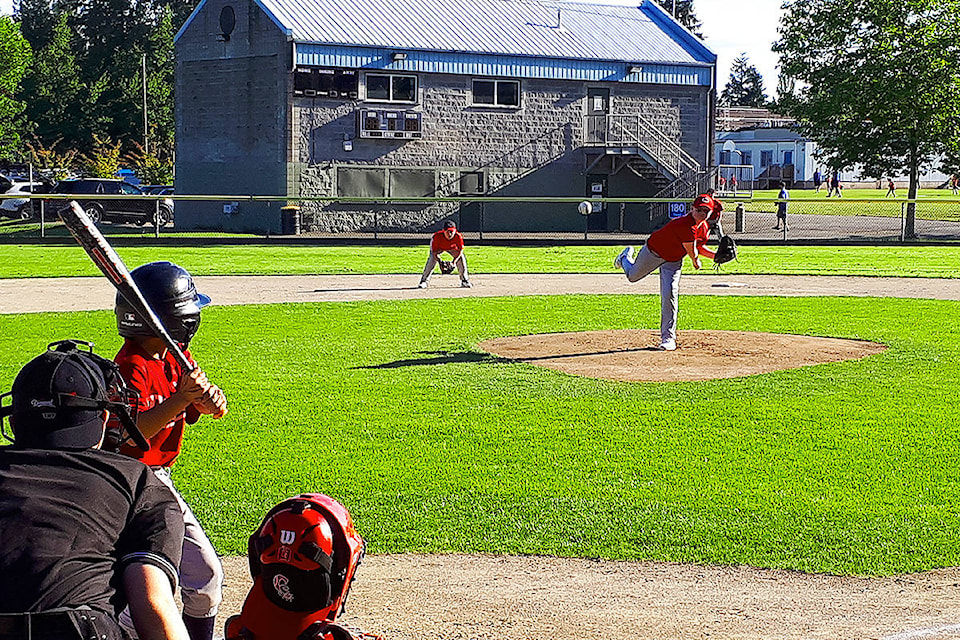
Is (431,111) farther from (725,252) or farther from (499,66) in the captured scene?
(725,252)

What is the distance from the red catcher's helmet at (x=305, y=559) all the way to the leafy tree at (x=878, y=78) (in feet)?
149

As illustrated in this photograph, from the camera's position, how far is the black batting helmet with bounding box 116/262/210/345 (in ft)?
16.2

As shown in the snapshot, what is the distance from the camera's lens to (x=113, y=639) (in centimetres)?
321

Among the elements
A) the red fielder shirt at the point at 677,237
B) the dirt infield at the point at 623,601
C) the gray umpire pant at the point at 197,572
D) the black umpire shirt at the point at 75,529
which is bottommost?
the dirt infield at the point at 623,601

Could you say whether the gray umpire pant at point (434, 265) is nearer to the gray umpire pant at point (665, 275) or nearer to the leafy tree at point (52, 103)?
the gray umpire pant at point (665, 275)

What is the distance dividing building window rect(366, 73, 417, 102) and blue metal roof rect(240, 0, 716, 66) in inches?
44.0

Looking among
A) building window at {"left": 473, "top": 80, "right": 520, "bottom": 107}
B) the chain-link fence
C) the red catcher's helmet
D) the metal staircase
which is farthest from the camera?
the metal staircase

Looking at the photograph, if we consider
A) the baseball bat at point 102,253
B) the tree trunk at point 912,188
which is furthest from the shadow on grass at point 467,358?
the tree trunk at point 912,188

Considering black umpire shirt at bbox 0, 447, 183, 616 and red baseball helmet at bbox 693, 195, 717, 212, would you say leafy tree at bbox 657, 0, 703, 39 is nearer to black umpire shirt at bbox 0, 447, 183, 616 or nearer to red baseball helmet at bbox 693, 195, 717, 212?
red baseball helmet at bbox 693, 195, 717, 212

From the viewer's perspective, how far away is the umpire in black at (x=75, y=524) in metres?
3.10

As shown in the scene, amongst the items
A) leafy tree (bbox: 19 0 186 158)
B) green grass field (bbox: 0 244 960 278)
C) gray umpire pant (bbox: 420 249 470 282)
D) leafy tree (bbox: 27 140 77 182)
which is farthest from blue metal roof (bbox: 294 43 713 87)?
leafy tree (bbox: 19 0 186 158)

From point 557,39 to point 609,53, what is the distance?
2111 mm

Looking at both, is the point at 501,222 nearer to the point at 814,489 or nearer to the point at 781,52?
the point at 781,52

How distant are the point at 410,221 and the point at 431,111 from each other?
180 inches
